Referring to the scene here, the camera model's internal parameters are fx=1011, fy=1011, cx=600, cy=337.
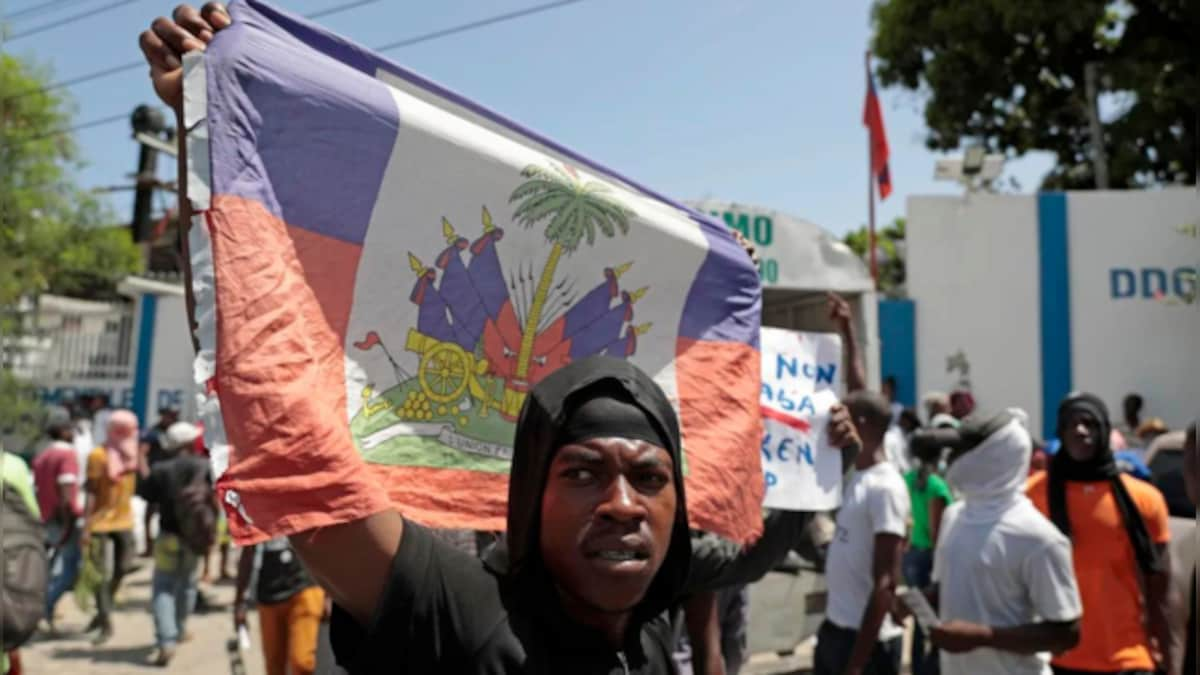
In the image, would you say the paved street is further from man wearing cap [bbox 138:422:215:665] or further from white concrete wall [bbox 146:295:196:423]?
white concrete wall [bbox 146:295:196:423]

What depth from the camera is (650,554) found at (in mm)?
1701

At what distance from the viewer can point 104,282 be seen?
24.2 meters

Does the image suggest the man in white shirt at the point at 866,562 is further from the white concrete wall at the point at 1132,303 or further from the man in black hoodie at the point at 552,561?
the white concrete wall at the point at 1132,303

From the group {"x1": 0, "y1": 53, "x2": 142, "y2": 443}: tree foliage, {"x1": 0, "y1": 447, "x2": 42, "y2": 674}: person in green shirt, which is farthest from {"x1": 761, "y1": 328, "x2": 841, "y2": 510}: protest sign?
{"x1": 0, "y1": 53, "x2": 142, "y2": 443}: tree foliage

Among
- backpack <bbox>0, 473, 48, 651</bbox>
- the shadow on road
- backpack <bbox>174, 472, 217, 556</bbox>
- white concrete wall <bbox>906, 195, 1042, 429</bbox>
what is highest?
white concrete wall <bbox>906, 195, 1042, 429</bbox>

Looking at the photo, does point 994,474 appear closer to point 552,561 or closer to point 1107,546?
point 1107,546

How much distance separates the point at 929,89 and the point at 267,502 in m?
21.1

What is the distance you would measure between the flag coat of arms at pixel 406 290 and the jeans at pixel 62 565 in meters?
7.25

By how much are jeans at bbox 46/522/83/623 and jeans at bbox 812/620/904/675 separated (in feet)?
21.3

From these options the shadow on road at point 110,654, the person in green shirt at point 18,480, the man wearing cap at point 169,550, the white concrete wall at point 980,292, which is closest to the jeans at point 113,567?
the shadow on road at point 110,654

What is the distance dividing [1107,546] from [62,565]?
792 cm

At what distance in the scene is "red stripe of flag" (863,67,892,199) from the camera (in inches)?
571

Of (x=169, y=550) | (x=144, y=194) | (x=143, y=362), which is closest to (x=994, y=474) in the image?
(x=169, y=550)

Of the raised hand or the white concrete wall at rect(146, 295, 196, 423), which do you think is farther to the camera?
the white concrete wall at rect(146, 295, 196, 423)
